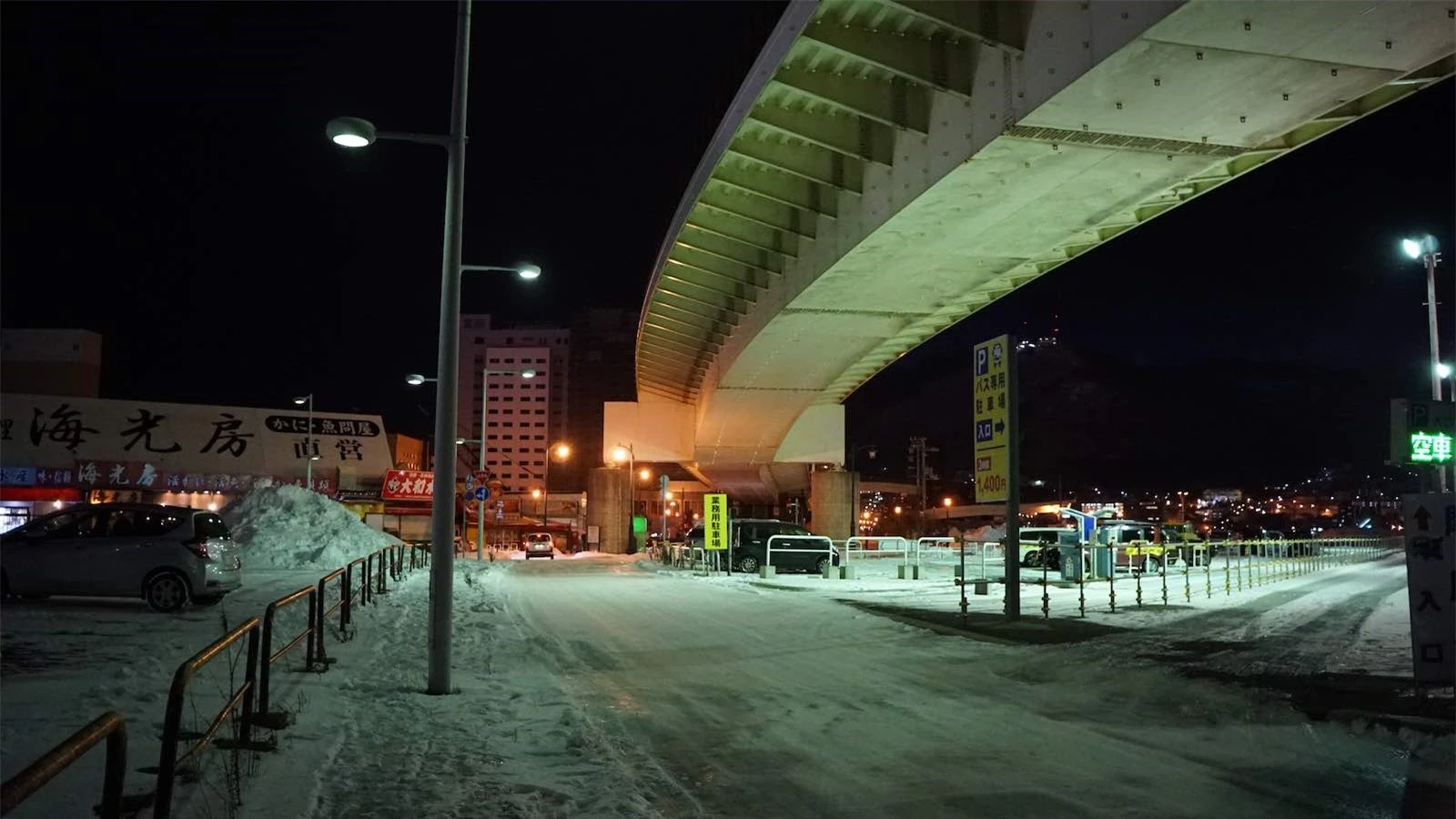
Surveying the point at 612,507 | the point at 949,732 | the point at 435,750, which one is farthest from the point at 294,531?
the point at 612,507

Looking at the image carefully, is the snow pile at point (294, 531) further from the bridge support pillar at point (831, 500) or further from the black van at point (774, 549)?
the bridge support pillar at point (831, 500)

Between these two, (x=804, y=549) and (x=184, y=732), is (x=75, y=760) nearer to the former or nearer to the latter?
(x=184, y=732)

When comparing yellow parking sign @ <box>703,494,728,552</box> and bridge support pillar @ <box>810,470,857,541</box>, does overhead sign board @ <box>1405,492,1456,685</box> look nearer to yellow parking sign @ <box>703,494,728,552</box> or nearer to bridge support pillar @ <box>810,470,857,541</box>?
yellow parking sign @ <box>703,494,728,552</box>

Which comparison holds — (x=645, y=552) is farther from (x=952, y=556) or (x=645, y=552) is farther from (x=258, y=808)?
(x=258, y=808)

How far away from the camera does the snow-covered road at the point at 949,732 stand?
21.9 ft

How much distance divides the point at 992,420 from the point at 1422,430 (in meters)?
6.65

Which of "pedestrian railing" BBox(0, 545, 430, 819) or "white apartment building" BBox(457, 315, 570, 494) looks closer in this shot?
"pedestrian railing" BBox(0, 545, 430, 819)

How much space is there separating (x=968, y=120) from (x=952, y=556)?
3350 centimetres

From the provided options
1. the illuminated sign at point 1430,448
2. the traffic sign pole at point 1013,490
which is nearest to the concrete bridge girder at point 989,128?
the traffic sign pole at point 1013,490

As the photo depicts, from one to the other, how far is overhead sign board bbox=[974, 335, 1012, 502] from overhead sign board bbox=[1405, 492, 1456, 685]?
722 cm

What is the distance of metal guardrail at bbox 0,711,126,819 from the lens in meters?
2.68

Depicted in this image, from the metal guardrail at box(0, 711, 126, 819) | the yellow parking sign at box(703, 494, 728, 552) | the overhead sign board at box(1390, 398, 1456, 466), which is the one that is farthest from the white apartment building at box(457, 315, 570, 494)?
the metal guardrail at box(0, 711, 126, 819)

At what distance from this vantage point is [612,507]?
56312 mm

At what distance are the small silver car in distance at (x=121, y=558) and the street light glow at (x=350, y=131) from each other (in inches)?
353
